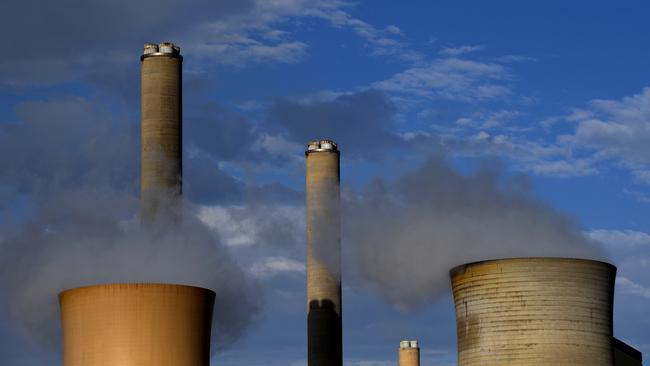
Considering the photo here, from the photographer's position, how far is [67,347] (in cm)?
2883

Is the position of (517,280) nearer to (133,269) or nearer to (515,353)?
(515,353)

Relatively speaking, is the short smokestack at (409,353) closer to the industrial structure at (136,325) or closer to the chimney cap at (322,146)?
the chimney cap at (322,146)

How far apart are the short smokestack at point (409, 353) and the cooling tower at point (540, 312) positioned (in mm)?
37200

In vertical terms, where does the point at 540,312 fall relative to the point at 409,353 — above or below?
below

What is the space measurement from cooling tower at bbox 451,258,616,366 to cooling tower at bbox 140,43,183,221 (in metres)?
12.5

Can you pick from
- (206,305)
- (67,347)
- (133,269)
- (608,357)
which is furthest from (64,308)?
(608,357)

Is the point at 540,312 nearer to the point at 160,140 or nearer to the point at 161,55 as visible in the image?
the point at 160,140

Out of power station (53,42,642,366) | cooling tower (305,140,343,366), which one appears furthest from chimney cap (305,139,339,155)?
power station (53,42,642,366)

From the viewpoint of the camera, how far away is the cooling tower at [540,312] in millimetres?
29688

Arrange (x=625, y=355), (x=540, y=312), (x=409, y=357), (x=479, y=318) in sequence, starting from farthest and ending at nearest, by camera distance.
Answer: (x=409, y=357)
(x=625, y=355)
(x=479, y=318)
(x=540, y=312)

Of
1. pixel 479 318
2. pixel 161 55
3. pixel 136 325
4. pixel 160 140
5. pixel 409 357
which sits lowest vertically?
pixel 136 325

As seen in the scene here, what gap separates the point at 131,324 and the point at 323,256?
78.3 ft

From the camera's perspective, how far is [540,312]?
29750 millimetres

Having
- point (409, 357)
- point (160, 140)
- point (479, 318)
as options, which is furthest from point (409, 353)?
point (479, 318)
